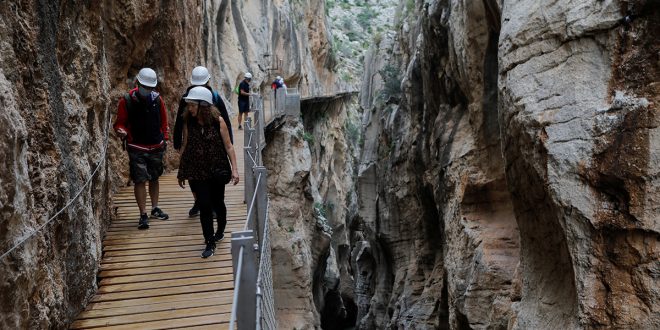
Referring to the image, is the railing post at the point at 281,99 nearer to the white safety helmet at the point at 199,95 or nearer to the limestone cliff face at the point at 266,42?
the limestone cliff face at the point at 266,42

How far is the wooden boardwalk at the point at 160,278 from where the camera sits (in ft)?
13.4

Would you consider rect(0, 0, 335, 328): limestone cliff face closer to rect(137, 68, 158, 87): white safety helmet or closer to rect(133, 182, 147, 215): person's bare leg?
rect(133, 182, 147, 215): person's bare leg

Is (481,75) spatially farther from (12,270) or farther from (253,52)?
(253,52)

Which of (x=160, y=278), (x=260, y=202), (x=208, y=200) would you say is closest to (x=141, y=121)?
(x=208, y=200)

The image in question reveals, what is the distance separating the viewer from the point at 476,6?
7.89 m

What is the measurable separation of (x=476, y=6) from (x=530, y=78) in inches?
133

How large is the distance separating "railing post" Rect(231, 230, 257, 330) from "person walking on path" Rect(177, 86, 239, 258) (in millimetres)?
1902

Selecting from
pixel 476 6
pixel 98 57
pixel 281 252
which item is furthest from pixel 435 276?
pixel 98 57

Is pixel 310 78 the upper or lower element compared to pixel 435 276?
upper

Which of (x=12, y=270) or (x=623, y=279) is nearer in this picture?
(x=12, y=270)

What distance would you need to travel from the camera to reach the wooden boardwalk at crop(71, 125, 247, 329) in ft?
13.4

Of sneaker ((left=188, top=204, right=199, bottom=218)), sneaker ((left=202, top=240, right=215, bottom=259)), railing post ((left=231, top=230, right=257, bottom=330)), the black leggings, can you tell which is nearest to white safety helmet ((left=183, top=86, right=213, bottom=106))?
the black leggings

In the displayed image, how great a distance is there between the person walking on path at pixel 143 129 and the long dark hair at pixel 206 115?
87 centimetres

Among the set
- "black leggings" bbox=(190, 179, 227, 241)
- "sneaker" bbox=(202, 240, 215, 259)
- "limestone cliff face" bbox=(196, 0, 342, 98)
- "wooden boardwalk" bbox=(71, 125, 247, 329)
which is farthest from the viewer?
"limestone cliff face" bbox=(196, 0, 342, 98)
